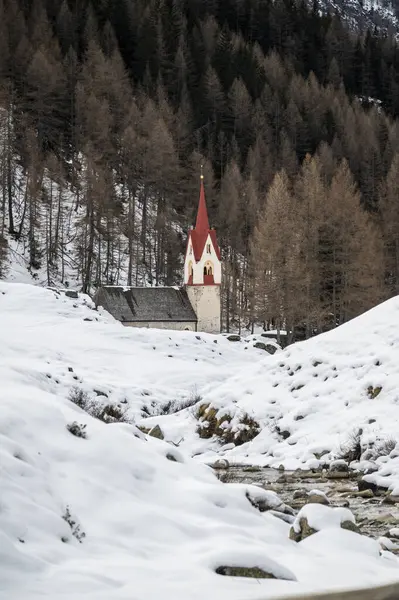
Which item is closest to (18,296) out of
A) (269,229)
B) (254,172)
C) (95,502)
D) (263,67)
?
(269,229)

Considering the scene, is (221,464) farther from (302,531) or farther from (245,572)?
(245,572)

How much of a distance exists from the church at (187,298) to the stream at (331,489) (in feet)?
112

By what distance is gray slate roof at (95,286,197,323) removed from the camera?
5053 centimetres

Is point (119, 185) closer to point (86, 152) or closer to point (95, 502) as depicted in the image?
point (86, 152)

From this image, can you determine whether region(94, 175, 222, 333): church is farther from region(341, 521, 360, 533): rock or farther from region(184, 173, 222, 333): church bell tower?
region(341, 521, 360, 533): rock

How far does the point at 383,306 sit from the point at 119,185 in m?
50.8

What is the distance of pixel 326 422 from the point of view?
18.0 m

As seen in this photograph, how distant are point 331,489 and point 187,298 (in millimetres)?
41014

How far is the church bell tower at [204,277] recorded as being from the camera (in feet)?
178

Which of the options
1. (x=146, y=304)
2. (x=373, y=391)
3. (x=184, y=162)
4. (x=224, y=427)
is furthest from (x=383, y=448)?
(x=184, y=162)

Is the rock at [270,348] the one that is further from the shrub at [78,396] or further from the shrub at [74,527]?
the shrub at [74,527]

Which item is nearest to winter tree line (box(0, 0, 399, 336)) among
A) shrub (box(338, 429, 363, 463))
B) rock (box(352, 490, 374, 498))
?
shrub (box(338, 429, 363, 463))

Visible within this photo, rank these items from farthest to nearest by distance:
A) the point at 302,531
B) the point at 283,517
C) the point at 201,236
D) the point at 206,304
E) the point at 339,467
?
1. the point at 201,236
2. the point at 206,304
3. the point at 339,467
4. the point at 283,517
5. the point at 302,531

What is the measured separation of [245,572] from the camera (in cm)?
685
